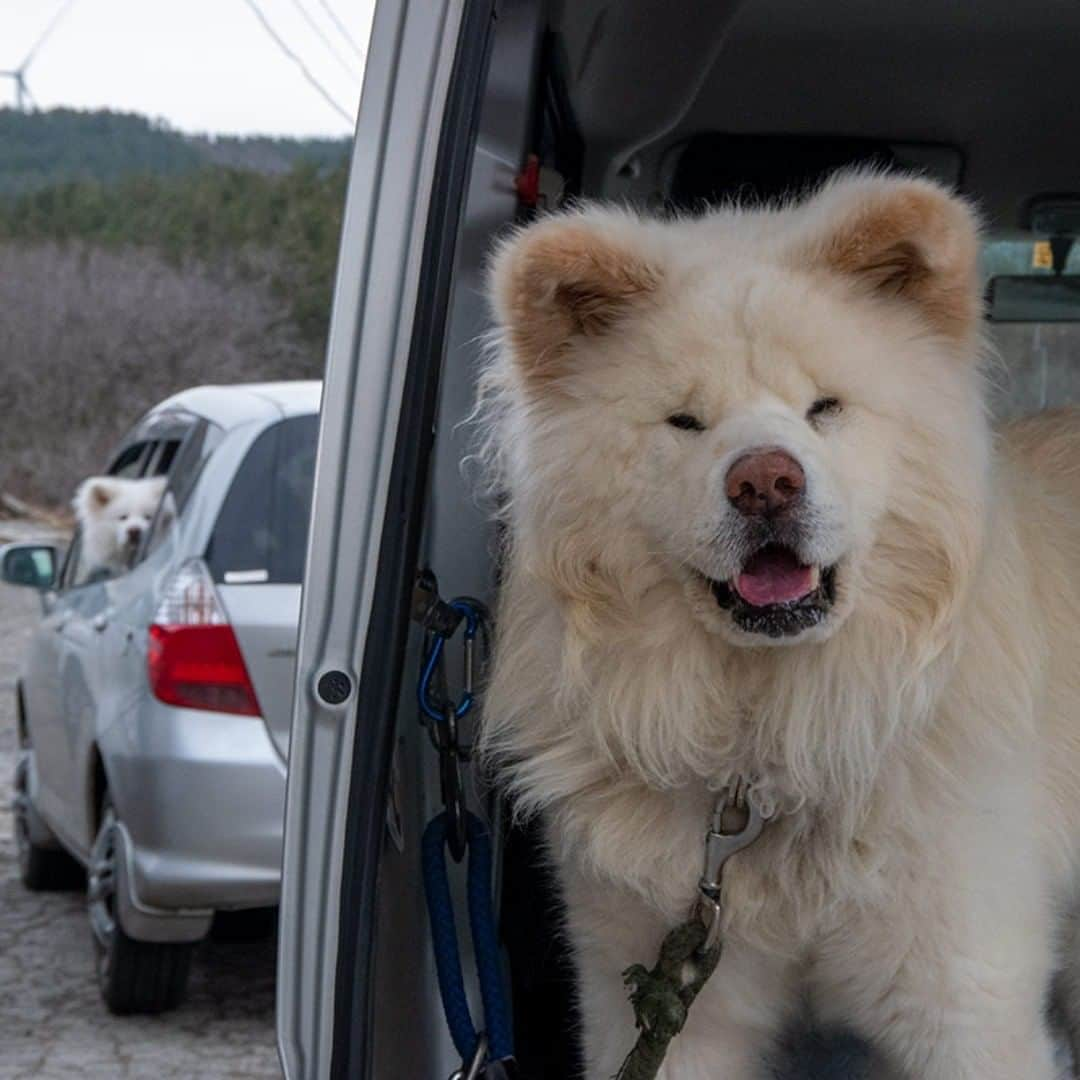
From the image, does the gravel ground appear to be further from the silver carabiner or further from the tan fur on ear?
the silver carabiner

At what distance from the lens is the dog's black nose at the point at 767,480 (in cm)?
219

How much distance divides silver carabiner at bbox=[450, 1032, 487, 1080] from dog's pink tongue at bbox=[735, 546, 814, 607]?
0.75m

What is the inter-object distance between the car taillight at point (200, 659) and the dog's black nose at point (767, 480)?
3063 mm

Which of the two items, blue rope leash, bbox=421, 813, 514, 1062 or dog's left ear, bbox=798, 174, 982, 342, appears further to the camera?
blue rope leash, bbox=421, 813, 514, 1062

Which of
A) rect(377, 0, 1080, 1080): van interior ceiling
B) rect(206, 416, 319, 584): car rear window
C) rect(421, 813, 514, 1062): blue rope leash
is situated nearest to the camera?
rect(421, 813, 514, 1062): blue rope leash

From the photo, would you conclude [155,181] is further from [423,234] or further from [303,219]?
[423,234]

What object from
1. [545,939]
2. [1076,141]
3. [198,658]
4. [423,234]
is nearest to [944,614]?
[423,234]

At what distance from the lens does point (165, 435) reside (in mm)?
6152

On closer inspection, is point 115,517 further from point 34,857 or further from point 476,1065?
point 476,1065

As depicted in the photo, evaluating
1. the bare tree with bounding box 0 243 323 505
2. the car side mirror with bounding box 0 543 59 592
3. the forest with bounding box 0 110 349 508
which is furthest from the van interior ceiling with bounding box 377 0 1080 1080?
the bare tree with bounding box 0 243 323 505

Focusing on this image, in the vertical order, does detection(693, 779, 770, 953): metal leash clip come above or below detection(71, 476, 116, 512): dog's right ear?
above

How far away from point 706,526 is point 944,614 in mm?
361

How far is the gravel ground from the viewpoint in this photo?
17.5ft

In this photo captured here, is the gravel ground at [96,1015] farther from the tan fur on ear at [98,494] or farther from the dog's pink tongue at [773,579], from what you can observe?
the dog's pink tongue at [773,579]
